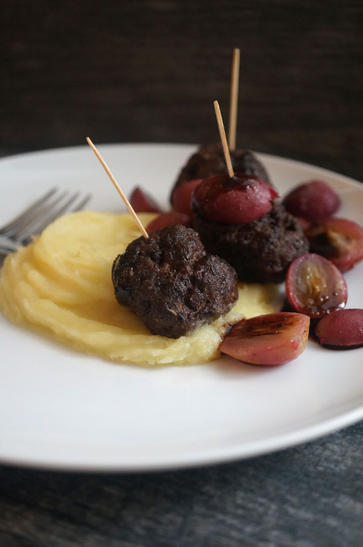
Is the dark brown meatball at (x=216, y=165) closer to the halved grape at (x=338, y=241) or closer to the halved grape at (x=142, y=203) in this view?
the halved grape at (x=142, y=203)

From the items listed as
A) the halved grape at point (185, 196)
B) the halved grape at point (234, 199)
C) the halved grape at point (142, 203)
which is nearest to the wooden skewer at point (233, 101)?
the halved grape at point (185, 196)

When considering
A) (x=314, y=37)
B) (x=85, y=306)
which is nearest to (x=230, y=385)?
(x=85, y=306)

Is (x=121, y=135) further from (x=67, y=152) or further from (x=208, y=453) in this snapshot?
(x=208, y=453)

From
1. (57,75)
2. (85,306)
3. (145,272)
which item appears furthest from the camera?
(57,75)

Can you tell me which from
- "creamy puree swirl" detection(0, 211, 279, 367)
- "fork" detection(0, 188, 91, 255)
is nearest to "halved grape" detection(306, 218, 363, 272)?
"creamy puree swirl" detection(0, 211, 279, 367)

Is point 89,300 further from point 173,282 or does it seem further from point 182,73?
point 182,73

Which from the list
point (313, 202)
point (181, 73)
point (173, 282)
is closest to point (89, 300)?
point (173, 282)
